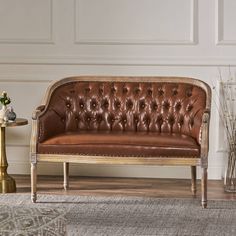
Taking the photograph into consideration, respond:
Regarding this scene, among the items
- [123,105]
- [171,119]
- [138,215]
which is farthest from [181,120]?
[138,215]

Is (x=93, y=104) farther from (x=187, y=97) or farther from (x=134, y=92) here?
(x=187, y=97)

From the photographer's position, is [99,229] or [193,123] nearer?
[99,229]

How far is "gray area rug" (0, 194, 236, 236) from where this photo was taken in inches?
195

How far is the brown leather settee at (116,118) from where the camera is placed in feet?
18.6

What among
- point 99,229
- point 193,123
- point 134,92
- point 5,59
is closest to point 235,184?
point 193,123

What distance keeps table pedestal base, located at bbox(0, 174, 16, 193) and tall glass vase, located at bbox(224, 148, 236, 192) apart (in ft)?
5.79

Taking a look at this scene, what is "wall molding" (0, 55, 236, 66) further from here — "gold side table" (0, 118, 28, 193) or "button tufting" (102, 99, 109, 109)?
"gold side table" (0, 118, 28, 193)

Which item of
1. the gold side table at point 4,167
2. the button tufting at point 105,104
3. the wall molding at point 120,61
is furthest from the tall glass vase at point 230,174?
the gold side table at point 4,167

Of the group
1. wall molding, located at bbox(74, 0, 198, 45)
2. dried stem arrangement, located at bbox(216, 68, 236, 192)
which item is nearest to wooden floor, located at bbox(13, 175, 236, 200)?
dried stem arrangement, located at bbox(216, 68, 236, 192)

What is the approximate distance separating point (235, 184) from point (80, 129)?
1382 mm

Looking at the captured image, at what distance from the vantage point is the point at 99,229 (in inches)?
196

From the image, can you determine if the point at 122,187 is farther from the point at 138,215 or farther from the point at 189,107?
the point at 138,215

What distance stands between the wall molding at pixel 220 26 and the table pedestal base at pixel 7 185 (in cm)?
216

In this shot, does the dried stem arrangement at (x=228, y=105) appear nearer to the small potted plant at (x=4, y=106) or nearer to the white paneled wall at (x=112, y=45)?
the white paneled wall at (x=112, y=45)
